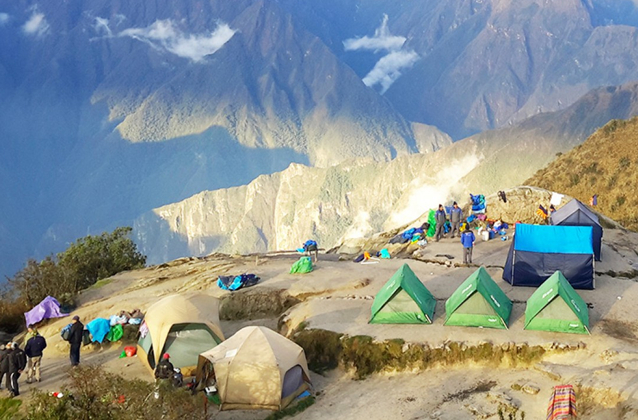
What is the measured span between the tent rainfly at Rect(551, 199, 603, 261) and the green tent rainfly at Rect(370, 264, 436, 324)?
10.4 metres

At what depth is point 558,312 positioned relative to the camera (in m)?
21.2

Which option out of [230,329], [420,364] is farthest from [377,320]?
[230,329]

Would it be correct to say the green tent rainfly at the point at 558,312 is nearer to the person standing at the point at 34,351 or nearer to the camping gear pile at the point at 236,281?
the camping gear pile at the point at 236,281

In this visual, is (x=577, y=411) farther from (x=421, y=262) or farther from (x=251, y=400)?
(x=421, y=262)

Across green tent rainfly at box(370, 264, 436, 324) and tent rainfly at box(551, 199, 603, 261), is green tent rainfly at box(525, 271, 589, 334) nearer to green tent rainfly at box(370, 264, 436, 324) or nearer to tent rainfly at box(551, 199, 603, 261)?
green tent rainfly at box(370, 264, 436, 324)

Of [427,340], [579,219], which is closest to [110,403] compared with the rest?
[427,340]

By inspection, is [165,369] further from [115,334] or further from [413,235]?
[413,235]

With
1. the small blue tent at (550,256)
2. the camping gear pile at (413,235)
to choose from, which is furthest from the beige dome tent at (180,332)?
the camping gear pile at (413,235)

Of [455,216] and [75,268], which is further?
[75,268]

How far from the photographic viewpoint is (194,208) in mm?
196375

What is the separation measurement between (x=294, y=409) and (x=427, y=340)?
5122mm

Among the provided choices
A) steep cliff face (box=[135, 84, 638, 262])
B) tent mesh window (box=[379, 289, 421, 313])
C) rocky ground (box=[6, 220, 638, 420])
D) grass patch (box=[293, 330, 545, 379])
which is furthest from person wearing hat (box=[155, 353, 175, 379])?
steep cliff face (box=[135, 84, 638, 262])

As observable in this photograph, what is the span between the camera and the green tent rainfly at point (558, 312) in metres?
21.0

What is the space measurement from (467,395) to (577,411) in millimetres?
3289
